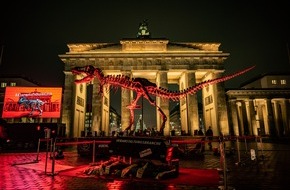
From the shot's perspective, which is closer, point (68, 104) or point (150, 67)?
point (68, 104)

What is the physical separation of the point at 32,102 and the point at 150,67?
70.6 feet

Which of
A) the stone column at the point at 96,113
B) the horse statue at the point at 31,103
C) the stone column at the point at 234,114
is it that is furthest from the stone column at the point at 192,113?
the horse statue at the point at 31,103

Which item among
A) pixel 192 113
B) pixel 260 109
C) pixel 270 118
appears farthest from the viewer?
pixel 260 109

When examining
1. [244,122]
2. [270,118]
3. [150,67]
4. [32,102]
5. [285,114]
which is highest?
[150,67]

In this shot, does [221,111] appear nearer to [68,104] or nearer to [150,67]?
[150,67]

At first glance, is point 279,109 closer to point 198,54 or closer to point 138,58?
point 198,54

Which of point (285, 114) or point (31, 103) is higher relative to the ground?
point (31, 103)

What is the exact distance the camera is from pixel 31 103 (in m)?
32.9

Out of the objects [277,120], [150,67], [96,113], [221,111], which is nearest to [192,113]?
[221,111]

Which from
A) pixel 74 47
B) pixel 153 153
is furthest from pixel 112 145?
pixel 74 47

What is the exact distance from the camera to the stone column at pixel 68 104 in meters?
33.6

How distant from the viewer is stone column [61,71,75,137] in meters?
33.6

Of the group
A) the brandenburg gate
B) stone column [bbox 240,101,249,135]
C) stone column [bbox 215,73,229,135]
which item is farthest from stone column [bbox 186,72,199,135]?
stone column [bbox 240,101,249,135]

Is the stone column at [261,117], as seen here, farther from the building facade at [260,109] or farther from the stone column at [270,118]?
the stone column at [270,118]
